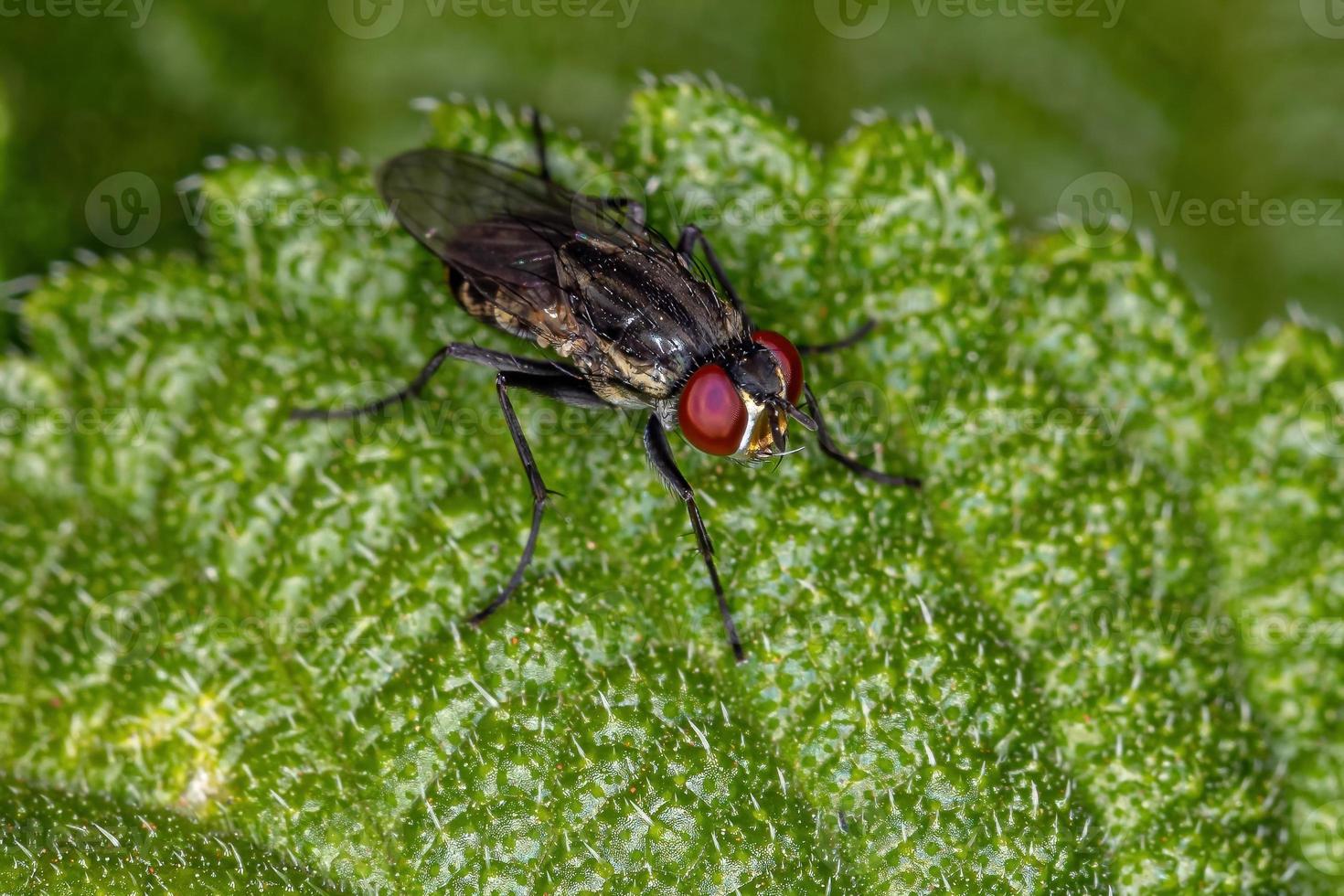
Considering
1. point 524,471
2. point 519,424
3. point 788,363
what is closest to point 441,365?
point 519,424

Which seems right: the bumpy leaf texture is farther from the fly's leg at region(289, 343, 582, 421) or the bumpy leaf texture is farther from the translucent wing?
the translucent wing

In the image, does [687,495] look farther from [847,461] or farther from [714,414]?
[847,461]

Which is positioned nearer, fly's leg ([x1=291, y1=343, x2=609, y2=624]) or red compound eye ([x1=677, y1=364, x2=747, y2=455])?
red compound eye ([x1=677, y1=364, x2=747, y2=455])

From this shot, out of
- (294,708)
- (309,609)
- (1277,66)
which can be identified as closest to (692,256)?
(309,609)

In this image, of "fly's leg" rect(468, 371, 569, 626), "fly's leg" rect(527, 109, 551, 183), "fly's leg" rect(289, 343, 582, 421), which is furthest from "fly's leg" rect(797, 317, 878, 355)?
"fly's leg" rect(527, 109, 551, 183)

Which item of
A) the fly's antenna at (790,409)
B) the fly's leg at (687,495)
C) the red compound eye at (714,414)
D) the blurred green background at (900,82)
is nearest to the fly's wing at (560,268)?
the fly's leg at (687,495)

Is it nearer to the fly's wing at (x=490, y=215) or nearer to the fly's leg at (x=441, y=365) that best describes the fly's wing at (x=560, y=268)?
the fly's wing at (x=490, y=215)

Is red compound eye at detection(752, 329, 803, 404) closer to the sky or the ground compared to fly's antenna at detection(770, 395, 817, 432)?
closer to the sky
